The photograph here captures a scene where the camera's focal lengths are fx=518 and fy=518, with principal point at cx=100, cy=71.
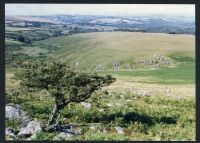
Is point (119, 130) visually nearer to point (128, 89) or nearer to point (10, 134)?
→ point (128, 89)

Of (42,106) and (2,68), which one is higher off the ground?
(2,68)

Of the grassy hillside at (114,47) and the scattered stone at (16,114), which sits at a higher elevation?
the grassy hillside at (114,47)

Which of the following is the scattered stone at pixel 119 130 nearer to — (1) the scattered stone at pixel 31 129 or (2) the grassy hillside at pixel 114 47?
(2) the grassy hillside at pixel 114 47

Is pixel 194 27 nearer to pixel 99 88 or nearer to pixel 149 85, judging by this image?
pixel 149 85

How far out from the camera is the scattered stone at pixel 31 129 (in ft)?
37.7

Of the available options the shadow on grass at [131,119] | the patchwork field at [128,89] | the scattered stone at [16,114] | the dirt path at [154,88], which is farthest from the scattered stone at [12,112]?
the dirt path at [154,88]

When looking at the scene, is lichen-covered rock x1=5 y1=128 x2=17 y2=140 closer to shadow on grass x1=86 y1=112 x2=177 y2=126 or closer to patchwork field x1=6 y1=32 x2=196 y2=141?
patchwork field x1=6 y1=32 x2=196 y2=141

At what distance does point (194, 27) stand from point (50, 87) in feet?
11.6

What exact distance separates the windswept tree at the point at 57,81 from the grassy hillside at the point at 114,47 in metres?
0.28

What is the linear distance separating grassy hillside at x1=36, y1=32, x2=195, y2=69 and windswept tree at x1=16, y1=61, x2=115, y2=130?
28 cm

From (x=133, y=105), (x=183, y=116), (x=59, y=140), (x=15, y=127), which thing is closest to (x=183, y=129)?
(x=183, y=116)

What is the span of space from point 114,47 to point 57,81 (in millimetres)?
1548

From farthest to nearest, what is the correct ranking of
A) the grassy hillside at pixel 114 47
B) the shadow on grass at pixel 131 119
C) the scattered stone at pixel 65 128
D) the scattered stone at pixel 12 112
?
the grassy hillside at pixel 114 47
the shadow on grass at pixel 131 119
the scattered stone at pixel 65 128
the scattered stone at pixel 12 112

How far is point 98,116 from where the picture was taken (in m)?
11.9
